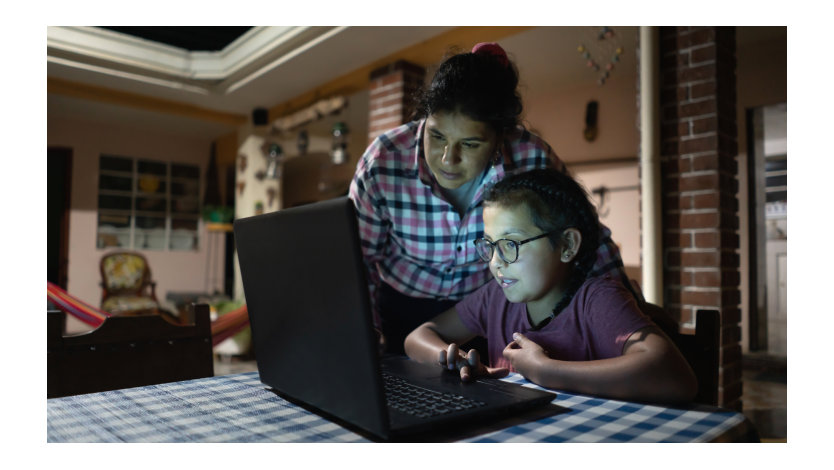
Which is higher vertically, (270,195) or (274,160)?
(274,160)

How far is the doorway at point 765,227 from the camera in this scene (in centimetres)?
422

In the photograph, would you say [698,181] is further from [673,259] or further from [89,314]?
[89,314]

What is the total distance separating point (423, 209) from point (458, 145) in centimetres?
27

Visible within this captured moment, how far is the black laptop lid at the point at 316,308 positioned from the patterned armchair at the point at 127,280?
5625mm

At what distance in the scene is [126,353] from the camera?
125 cm

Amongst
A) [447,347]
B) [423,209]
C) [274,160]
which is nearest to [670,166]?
[423,209]

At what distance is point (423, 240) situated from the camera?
1.45 m

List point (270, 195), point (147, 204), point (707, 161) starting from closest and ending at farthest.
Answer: point (707, 161) < point (270, 195) < point (147, 204)

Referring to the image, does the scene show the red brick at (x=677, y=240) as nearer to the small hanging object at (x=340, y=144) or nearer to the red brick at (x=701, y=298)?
the red brick at (x=701, y=298)
